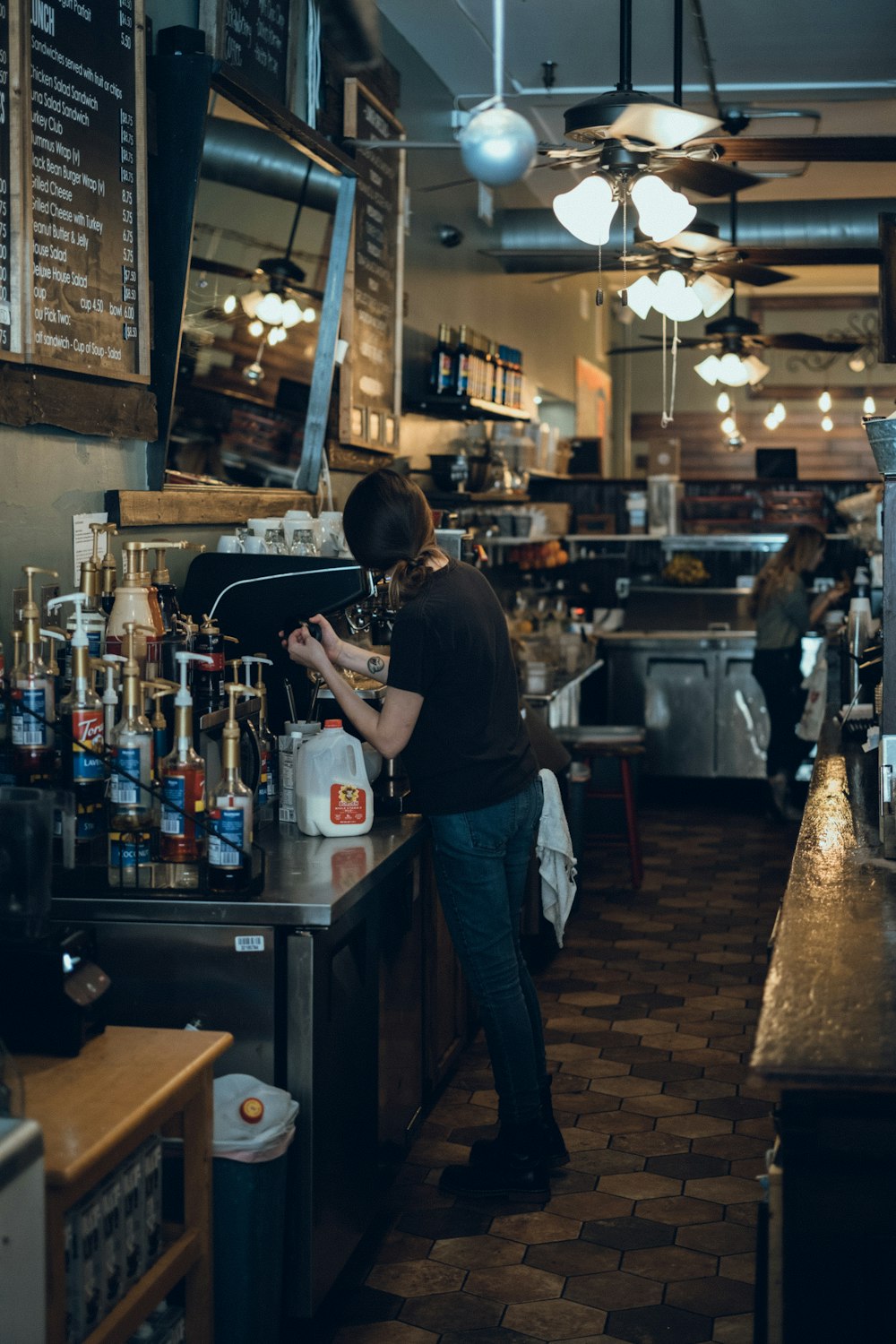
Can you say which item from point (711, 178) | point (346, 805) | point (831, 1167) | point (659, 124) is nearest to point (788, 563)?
point (711, 178)

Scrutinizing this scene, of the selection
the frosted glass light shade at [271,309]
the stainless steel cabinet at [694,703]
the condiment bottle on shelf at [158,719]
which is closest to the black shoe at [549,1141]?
the condiment bottle on shelf at [158,719]

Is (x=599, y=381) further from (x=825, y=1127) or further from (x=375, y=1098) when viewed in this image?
(x=825, y=1127)

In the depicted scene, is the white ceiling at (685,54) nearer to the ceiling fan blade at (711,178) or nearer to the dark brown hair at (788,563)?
the ceiling fan blade at (711,178)

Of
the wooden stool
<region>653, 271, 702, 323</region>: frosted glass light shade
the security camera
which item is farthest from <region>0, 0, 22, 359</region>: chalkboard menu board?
the security camera

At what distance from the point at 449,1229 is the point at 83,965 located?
1436mm

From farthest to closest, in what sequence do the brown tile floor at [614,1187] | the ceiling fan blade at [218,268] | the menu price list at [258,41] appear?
the menu price list at [258,41], the ceiling fan blade at [218,268], the brown tile floor at [614,1187]

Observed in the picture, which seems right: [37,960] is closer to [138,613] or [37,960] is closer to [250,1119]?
[250,1119]

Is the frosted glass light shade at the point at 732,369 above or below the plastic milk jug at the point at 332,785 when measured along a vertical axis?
above

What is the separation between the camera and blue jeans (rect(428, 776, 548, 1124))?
130 inches

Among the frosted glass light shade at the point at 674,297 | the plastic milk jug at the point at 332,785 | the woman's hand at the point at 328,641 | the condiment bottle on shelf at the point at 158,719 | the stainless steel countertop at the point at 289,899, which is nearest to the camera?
the stainless steel countertop at the point at 289,899

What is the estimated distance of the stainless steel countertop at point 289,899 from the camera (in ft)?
8.68

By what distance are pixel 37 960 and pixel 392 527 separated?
137 centimetres

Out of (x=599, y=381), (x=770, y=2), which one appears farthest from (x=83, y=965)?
(x=599, y=381)

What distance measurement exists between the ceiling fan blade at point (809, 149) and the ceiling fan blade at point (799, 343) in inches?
92.8
